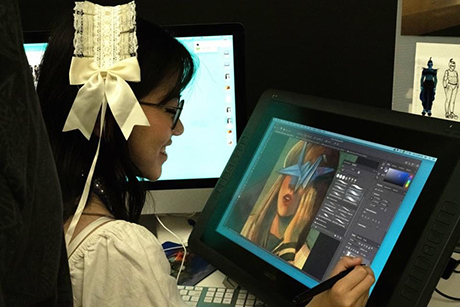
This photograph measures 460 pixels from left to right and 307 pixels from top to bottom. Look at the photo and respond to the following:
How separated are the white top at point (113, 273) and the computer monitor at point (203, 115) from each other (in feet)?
1.07

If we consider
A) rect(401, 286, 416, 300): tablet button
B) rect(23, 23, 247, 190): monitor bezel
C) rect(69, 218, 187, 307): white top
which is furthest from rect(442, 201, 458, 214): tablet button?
rect(23, 23, 247, 190): monitor bezel

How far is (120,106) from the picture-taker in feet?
2.59

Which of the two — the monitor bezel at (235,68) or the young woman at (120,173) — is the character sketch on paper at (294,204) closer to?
the young woman at (120,173)

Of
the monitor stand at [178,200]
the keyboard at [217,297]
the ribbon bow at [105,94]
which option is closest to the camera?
the ribbon bow at [105,94]

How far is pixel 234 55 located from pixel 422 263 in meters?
0.57

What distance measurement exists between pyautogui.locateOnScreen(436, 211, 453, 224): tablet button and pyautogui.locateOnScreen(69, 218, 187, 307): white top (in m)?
0.39

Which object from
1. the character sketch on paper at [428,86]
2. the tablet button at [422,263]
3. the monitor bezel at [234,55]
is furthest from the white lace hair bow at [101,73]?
the character sketch on paper at [428,86]

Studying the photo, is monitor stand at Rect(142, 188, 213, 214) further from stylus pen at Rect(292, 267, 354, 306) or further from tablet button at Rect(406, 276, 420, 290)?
tablet button at Rect(406, 276, 420, 290)

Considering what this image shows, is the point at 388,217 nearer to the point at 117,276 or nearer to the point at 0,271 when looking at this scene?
the point at 117,276

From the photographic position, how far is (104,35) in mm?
817

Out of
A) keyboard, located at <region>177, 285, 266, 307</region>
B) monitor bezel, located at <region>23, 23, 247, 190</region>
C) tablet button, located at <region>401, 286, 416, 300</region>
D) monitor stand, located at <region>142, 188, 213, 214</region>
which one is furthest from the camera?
monitor stand, located at <region>142, 188, 213, 214</region>

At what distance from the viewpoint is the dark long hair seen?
83 cm

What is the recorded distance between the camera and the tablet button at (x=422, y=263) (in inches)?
26.4

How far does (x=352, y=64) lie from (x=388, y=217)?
21.5 inches
